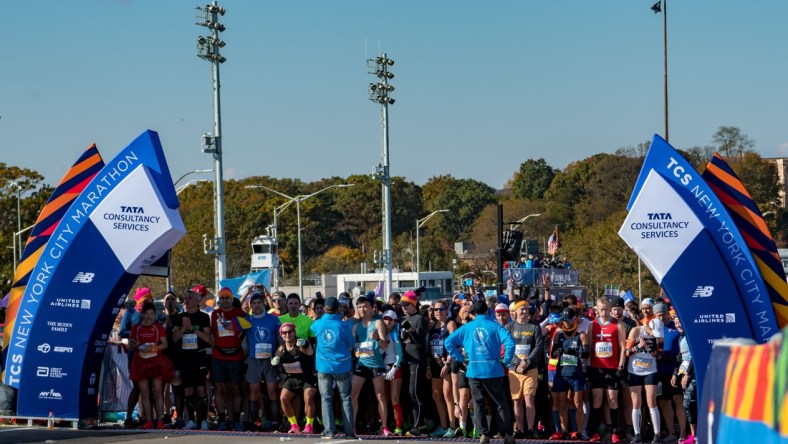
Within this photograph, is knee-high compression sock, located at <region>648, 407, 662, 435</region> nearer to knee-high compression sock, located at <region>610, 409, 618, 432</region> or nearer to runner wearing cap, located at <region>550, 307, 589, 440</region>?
knee-high compression sock, located at <region>610, 409, 618, 432</region>

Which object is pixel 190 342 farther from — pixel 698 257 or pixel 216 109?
pixel 216 109

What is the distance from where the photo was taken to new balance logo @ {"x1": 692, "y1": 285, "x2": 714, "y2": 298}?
41.0ft

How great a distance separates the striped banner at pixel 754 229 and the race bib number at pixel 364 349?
14.9 ft

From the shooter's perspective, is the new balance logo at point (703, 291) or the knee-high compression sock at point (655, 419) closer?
the new balance logo at point (703, 291)

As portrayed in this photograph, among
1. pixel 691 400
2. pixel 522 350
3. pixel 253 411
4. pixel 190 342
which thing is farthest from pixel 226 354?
pixel 691 400

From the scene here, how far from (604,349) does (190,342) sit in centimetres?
541

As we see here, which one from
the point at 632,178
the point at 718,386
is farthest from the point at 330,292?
the point at 718,386

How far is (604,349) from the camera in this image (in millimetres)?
13617

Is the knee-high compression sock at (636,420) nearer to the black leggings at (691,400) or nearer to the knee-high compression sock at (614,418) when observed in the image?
the knee-high compression sock at (614,418)

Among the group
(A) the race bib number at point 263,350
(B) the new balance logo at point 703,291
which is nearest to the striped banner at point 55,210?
(A) the race bib number at point 263,350

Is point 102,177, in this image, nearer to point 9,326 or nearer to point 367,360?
point 9,326

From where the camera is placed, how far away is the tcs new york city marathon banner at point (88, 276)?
14.2m

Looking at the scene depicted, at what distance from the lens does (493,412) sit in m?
14.1

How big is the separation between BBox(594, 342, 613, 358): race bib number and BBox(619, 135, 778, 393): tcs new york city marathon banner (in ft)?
4.05
